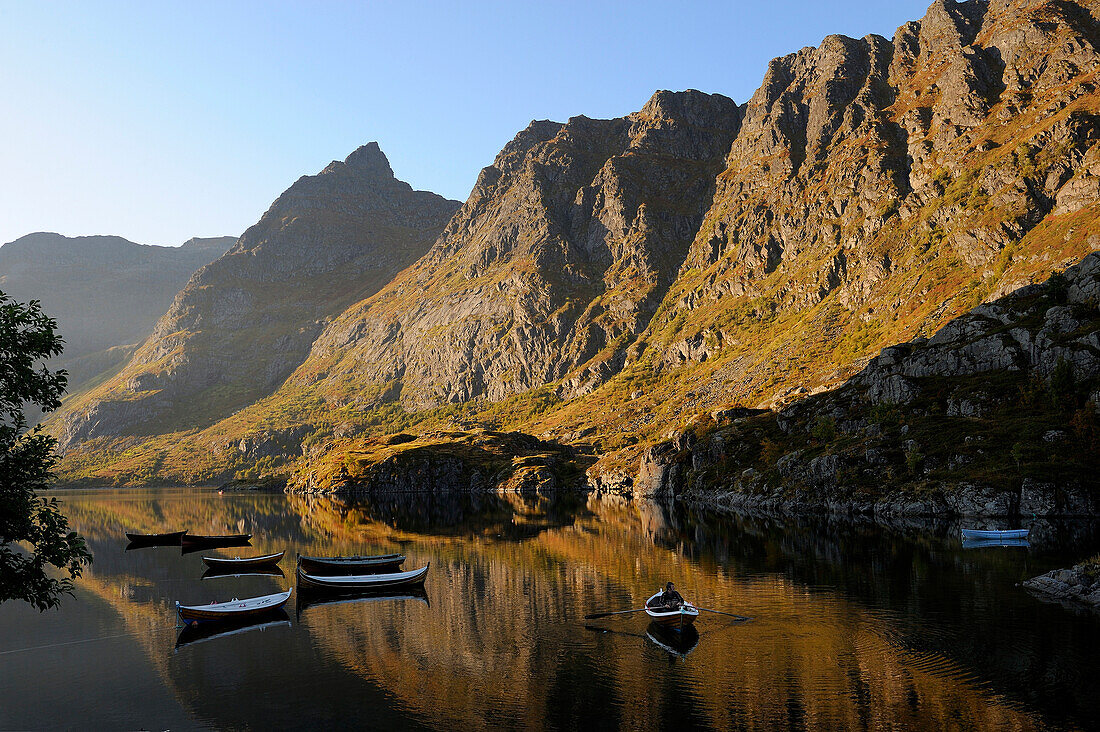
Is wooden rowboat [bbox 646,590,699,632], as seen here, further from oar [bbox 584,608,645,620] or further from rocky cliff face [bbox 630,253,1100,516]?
rocky cliff face [bbox 630,253,1100,516]

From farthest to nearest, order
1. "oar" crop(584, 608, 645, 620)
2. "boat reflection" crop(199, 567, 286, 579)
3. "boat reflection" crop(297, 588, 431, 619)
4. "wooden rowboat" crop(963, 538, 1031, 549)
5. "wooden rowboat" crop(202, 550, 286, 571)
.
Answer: "wooden rowboat" crop(202, 550, 286, 571) < "boat reflection" crop(199, 567, 286, 579) < "wooden rowboat" crop(963, 538, 1031, 549) < "boat reflection" crop(297, 588, 431, 619) < "oar" crop(584, 608, 645, 620)

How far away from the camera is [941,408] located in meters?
139

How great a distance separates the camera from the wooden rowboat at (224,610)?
5853 centimetres

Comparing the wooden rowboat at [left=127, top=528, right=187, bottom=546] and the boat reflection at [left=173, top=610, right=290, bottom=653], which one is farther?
the wooden rowboat at [left=127, top=528, right=187, bottom=546]

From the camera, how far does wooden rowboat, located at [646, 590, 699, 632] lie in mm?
51375

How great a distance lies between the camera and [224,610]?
5916 cm

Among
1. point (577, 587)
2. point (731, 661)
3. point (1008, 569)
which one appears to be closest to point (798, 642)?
point (731, 661)

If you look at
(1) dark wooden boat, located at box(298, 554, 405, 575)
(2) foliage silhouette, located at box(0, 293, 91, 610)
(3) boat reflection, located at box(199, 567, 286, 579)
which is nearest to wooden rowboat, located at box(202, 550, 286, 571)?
(3) boat reflection, located at box(199, 567, 286, 579)

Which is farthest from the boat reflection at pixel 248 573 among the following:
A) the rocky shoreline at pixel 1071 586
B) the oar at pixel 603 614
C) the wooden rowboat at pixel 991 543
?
the wooden rowboat at pixel 991 543

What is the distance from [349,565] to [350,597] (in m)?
11.4

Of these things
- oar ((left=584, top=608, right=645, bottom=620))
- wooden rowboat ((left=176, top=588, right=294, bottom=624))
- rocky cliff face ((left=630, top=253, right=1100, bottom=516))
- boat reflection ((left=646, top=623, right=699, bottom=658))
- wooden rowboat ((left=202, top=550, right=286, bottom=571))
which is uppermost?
rocky cliff face ((left=630, top=253, right=1100, bottom=516))

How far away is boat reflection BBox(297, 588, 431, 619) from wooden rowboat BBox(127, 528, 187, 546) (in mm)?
68477

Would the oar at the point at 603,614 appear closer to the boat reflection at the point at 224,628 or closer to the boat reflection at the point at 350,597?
the boat reflection at the point at 350,597

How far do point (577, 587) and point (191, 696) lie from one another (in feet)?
125
